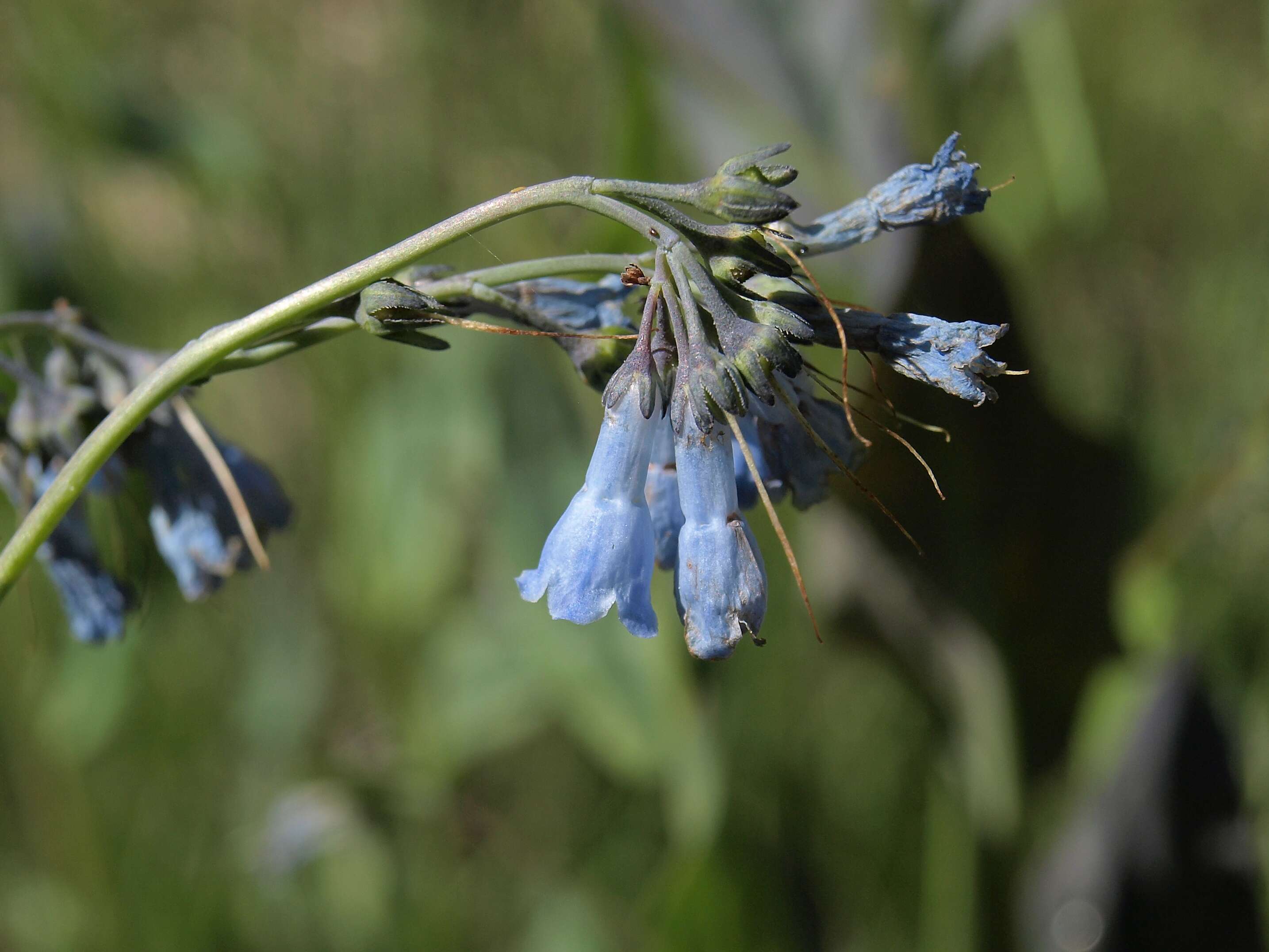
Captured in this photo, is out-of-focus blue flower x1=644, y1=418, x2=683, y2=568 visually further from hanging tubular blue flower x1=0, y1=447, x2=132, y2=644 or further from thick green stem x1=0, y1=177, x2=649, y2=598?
hanging tubular blue flower x1=0, y1=447, x2=132, y2=644

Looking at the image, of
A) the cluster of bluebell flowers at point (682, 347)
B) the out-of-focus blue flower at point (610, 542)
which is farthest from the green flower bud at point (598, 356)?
the out-of-focus blue flower at point (610, 542)

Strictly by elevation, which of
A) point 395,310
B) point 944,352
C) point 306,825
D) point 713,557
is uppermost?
point 395,310

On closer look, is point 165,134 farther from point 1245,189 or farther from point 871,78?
point 1245,189

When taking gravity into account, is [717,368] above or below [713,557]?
above

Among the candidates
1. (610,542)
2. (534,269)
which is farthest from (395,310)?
(610,542)

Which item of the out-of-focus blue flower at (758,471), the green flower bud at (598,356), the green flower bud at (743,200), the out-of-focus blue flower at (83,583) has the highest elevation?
the green flower bud at (743,200)

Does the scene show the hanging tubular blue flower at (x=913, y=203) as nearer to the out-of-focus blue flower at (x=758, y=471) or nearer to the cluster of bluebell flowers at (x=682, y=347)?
the cluster of bluebell flowers at (x=682, y=347)

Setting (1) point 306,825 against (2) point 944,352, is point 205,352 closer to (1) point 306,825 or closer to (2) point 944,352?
(2) point 944,352

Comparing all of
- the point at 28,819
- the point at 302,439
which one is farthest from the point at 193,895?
the point at 302,439
